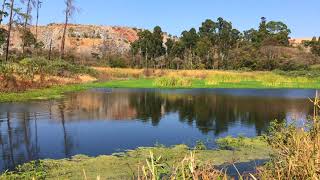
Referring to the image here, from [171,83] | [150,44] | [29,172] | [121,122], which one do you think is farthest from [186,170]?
[150,44]

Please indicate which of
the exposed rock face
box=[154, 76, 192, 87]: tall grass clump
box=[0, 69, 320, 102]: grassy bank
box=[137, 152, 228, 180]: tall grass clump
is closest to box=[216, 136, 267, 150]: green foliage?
box=[137, 152, 228, 180]: tall grass clump

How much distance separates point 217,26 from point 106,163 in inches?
A: 3480

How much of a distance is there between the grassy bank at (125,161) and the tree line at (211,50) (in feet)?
212

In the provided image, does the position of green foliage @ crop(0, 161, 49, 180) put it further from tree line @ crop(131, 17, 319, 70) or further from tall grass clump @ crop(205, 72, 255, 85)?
tree line @ crop(131, 17, 319, 70)

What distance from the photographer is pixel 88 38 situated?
124812 mm

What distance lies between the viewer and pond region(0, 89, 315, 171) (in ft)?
→ 49.9

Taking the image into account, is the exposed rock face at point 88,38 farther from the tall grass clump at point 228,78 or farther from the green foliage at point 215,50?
the tall grass clump at point 228,78

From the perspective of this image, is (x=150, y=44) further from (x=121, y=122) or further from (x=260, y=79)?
(x=121, y=122)

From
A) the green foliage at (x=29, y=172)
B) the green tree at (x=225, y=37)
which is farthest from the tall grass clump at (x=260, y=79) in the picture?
the green foliage at (x=29, y=172)

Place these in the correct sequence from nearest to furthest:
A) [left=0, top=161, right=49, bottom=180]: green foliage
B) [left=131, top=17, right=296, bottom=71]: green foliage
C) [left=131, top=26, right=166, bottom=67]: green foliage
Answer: [left=0, top=161, right=49, bottom=180]: green foliage, [left=131, top=17, right=296, bottom=71]: green foliage, [left=131, top=26, right=166, bottom=67]: green foliage

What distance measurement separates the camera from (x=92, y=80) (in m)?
55.3

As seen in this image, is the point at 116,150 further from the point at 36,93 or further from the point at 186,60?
the point at 186,60

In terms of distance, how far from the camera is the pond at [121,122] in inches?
599

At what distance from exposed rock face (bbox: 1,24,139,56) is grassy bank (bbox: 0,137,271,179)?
90.2 metres
